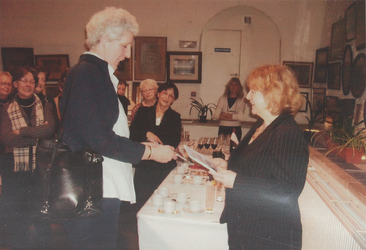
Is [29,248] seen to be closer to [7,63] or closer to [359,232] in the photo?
[359,232]

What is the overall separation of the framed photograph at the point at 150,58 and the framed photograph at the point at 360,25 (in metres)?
2.92

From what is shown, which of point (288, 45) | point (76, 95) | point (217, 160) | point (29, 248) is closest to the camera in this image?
point (76, 95)

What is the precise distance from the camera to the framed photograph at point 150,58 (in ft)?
14.8

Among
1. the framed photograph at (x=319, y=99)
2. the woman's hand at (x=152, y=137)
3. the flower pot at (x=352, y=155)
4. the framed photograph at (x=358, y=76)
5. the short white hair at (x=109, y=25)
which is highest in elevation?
the short white hair at (x=109, y=25)

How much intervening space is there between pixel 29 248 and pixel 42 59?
326cm

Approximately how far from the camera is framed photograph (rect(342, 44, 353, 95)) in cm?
225

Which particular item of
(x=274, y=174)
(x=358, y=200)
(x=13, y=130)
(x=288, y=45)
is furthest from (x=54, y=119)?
(x=288, y=45)

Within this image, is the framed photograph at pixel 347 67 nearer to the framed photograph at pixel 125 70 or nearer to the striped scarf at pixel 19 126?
the striped scarf at pixel 19 126

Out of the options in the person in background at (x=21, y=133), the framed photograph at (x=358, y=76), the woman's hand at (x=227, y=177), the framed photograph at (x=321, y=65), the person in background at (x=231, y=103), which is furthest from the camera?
the person in background at (x=231, y=103)

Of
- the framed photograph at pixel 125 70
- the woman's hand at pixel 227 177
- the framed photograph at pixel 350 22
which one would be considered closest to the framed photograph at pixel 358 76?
the framed photograph at pixel 350 22

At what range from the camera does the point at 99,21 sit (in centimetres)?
114

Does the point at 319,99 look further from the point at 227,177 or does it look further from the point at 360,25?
the point at 227,177

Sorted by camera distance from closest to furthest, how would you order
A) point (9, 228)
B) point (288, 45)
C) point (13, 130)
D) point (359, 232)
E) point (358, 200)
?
point (359, 232), point (358, 200), point (13, 130), point (9, 228), point (288, 45)

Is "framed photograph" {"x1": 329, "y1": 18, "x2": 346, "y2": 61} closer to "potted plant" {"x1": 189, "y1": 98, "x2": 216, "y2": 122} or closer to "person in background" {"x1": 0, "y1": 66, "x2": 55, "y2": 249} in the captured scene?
"potted plant" {"x1": 189, "y1": 98, "x2": 216, "y2": 122}
